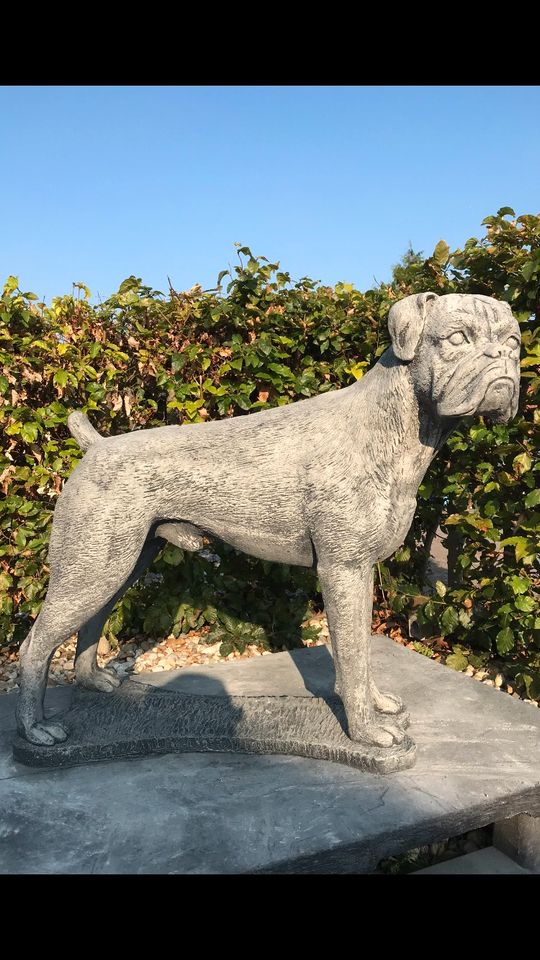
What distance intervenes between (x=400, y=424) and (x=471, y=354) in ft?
1.32

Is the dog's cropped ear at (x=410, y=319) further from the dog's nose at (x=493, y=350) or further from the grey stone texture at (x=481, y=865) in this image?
the grey stone texture at (x=481, y=865)

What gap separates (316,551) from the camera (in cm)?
279

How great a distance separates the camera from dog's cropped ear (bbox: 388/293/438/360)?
2393mm

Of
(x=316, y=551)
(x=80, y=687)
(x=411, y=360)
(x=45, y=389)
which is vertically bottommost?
(x=80, y=687)

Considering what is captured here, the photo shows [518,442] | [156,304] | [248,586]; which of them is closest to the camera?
[518,442]

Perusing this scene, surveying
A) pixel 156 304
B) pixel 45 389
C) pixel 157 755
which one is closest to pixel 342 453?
pixel 157 755

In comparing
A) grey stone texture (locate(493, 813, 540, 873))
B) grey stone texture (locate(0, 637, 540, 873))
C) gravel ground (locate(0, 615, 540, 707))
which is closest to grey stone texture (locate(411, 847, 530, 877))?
grey stone texture (locate(493, 813, 540, 873))

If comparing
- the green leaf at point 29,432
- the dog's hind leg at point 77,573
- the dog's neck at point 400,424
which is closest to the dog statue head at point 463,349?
the dog's neck at point 400,424

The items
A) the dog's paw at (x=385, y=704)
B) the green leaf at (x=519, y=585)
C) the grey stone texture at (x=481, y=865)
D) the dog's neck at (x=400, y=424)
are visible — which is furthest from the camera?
the green leaf at (x=519, y=585)

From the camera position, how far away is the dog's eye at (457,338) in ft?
7.70

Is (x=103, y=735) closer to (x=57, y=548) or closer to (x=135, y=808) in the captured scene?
(x=135, y=808)

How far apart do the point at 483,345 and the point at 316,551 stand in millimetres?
1083

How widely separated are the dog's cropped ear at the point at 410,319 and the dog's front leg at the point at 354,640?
929 millimetres

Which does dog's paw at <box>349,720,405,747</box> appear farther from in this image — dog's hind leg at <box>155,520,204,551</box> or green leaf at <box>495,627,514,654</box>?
green leaf at <box>495,627,514,654</box>
